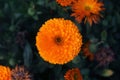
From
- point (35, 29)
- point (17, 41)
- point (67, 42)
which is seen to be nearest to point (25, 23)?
point (35, 29)

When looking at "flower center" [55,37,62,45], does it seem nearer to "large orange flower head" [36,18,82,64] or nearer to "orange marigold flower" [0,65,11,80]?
"large orange flower head" [36,18,82,64]

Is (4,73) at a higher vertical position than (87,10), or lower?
lower

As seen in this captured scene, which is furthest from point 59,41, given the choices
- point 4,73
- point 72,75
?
point 4,73

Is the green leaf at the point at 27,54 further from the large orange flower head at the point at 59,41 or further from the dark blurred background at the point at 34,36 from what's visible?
the large orange flower head at the point at 59,41

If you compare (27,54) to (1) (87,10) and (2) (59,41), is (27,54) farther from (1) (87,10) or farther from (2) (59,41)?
(1) (87,10)

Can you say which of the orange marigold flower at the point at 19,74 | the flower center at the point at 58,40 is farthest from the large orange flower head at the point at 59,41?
the orange marigold flower at the point at 19,74

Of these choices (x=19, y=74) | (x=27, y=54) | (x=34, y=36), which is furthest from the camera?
(x=34, y=36)
